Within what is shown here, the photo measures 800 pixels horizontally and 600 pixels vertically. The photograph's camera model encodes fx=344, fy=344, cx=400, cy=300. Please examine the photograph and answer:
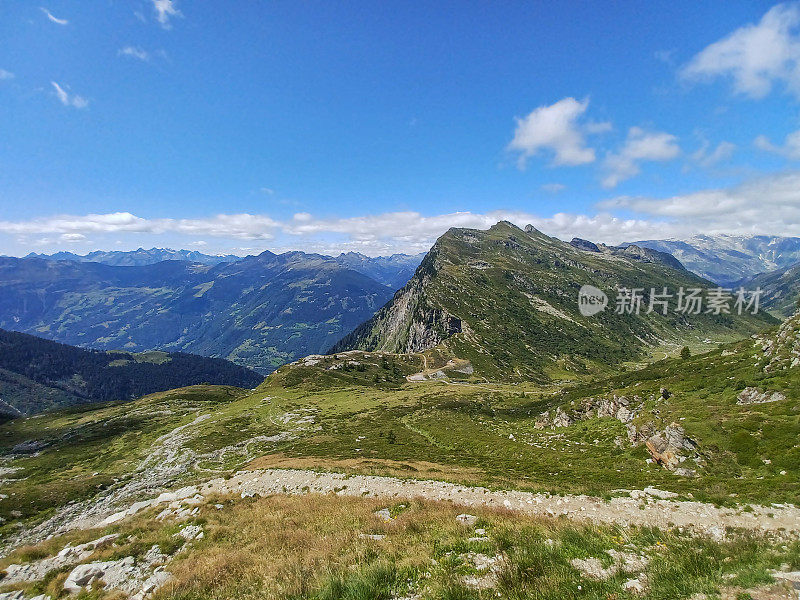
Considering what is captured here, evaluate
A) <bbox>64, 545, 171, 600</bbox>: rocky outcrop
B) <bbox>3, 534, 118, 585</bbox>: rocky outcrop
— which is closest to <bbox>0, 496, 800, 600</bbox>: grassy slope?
<bbox>64, 545, 171, 600</bbox>: rocky outcrop

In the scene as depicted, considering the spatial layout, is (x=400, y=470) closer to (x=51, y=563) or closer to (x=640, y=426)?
(x=51, y=563)

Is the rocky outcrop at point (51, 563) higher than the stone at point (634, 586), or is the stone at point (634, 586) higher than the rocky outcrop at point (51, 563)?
the stone at point (634, 586)

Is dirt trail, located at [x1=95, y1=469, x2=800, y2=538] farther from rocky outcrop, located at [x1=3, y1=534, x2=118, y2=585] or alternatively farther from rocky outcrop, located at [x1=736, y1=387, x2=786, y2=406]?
rocky outcrop, located at [x1=736, y1=387, x2=786, y2=406]

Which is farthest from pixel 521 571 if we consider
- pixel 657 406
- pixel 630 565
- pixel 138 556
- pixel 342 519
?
pixel 657 406

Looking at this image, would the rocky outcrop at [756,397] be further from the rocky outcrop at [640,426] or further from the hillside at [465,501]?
the rocky outcrop at [640,426]

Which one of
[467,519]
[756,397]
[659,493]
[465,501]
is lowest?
[465,501]

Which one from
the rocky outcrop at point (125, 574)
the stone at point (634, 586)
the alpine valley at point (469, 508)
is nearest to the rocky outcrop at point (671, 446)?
the alpine valley at point (469, 508)

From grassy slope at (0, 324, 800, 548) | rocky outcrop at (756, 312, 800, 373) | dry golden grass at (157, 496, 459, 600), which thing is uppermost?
rocky outcrop at (756, 312, 800, 373)

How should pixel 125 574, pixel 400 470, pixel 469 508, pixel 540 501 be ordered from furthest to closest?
pixel 400 470 < pixel 540 501 < pixel 469 508 < pixel 125 574

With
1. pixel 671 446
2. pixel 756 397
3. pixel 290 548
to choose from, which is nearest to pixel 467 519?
pixel 290 548

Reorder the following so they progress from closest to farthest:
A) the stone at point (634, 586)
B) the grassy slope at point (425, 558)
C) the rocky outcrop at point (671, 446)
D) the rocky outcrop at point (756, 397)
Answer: the stone at point (634, 586) < the grassy slope at point (425, 558) < the rocky outcrop at point (671, 446) < the rocky outcrop at point (756, 397)

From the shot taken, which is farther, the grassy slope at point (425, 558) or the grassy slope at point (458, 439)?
the grassy slope at point (458, 439)

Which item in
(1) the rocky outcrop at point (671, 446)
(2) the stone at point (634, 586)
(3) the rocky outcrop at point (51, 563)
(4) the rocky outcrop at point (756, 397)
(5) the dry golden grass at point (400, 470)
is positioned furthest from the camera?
(4) the rocky outcrop at point (756, 397)
